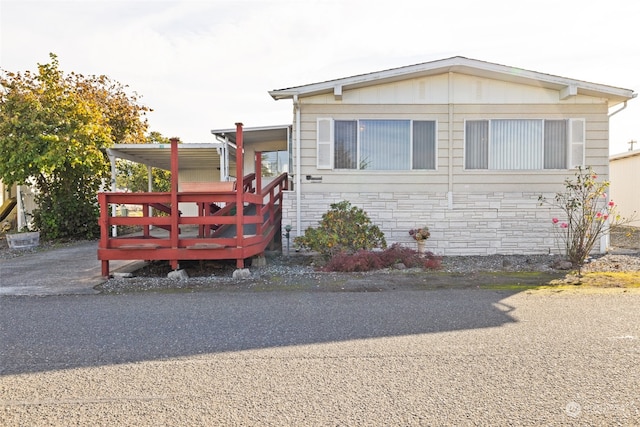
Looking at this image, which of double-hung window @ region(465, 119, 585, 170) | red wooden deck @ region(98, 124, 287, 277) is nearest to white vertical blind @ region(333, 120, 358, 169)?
double-hung window @ region(465, 119, 585, 170)

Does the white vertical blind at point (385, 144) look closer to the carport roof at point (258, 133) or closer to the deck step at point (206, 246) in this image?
the carport roof at point (258, 133)

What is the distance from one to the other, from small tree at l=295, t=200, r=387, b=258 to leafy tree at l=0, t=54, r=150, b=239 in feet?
24.8

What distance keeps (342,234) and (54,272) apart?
5.35 meters

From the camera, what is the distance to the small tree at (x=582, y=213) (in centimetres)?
775

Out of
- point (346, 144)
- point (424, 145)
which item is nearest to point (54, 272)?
point (346, 144)

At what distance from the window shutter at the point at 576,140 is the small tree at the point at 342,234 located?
461 centimetres

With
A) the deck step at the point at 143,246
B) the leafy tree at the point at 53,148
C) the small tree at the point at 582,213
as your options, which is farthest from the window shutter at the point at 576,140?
the leafy tree at the point at 53,148

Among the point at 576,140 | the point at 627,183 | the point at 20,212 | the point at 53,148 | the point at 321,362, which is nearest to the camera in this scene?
the point at 321,362

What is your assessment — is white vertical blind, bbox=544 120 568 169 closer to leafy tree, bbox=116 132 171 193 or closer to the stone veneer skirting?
the stone veneer skirting

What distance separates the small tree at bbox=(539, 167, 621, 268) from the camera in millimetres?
7746

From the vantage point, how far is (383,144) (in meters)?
9.37

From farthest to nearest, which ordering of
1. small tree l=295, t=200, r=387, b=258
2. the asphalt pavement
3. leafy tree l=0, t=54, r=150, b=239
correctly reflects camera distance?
leafy tree l=0, t=54, r=150, b=239, small tree l=295, t=200, r=387, b=258, the asphalt pavement

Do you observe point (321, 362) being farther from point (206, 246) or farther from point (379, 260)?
point (379, 260)

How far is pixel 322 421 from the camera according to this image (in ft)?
8.16
